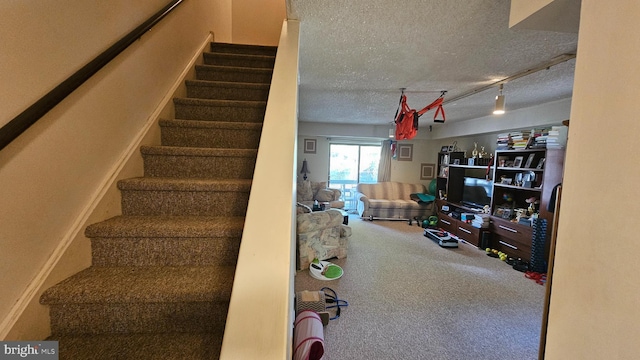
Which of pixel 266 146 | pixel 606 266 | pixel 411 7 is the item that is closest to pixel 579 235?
pixel 606 266

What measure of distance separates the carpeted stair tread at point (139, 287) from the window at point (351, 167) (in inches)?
231

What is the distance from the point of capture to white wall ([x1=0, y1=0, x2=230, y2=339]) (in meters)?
0.76

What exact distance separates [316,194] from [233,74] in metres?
4.17

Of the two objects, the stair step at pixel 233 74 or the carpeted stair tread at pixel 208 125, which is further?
the stair step at pixel 233 74

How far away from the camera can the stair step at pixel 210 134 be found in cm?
158

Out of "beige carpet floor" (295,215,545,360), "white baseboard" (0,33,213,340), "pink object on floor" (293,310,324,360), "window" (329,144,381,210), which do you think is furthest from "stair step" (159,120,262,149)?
"window" (329,144,381,210)

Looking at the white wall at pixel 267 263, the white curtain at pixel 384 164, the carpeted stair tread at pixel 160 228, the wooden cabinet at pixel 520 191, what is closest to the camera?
the white wall at pixel 267 263

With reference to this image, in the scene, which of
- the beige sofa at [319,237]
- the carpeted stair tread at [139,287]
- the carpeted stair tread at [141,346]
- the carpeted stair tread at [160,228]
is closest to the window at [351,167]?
the beige sofa at [319,237]

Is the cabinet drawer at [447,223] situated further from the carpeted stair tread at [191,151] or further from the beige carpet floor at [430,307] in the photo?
the carpeted stair tread at [191,151]

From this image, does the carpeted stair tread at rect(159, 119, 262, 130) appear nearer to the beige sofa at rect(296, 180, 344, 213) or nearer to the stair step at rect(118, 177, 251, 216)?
the stair step at rect(118, 177, 251, 216)

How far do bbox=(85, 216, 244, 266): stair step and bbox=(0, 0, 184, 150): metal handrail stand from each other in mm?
471

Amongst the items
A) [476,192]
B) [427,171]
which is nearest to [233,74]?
[476,192]

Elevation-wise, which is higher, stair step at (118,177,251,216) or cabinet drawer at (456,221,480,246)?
stair step at (118,177,251,216)

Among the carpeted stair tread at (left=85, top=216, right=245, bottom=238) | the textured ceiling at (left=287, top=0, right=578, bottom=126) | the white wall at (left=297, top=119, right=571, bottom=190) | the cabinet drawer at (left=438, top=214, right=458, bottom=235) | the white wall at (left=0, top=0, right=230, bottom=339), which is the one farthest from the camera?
the cabinet drawer at (left=438, top=214, right=458, bottom=235)
